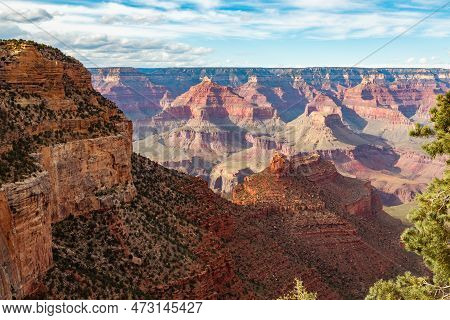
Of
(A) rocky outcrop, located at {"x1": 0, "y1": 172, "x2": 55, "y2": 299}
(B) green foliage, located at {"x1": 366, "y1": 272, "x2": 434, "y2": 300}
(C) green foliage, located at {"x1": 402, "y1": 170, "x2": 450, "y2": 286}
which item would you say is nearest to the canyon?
(A) rocky outcrop, located at {"x1": 0, "y1": 172, "x2": 55, "y2": 299}

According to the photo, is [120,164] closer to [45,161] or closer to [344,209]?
[45,161]

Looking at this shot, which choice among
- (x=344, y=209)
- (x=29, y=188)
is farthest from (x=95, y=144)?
(x=344, y=209)

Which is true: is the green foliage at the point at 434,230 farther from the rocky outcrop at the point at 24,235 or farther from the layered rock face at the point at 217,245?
the layered rock face at the point at 217,245

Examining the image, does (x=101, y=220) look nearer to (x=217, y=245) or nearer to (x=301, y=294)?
(x=217, y=245)

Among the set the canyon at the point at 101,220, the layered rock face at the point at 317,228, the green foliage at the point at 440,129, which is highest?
the green foliage at the point at 440,129

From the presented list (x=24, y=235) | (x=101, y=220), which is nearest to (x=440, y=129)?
(x=24, y=235)

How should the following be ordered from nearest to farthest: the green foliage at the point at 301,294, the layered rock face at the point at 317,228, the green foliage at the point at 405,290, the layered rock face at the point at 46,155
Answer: the green foliage at the point at 405,290
the green foliage at the point at 301,294
the layered rock face at the point at 46,155
the layered rock face at the point at 317,228

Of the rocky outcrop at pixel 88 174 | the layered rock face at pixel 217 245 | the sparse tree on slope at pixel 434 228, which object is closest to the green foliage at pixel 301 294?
the sparse tree on slope at pixel 434 228
